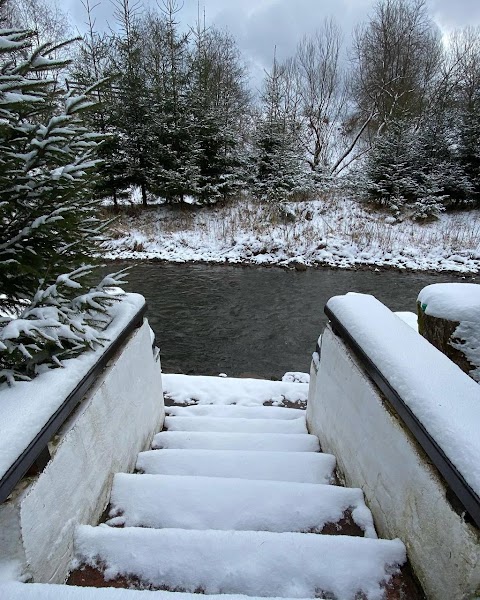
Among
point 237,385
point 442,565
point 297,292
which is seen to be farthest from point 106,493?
point 297,292

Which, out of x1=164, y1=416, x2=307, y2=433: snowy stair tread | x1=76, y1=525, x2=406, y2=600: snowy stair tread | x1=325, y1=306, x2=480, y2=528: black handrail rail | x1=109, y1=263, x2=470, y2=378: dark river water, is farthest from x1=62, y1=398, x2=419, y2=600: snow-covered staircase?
x1=109, y1=263, x2=470, y2=378: dark river water

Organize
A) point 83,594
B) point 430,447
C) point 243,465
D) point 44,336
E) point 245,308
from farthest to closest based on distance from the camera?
point 245,308 → point 243,465 → point 44,336 → point 430,447 → point 83,594

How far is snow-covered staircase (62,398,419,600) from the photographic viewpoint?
113 cm

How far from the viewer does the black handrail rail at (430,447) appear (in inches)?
34.4

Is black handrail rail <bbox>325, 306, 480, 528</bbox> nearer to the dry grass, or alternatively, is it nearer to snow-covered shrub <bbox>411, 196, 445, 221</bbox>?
the dry grass

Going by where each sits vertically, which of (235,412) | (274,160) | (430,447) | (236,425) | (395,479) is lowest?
(235,412)

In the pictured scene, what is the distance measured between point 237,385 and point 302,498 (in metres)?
2.17

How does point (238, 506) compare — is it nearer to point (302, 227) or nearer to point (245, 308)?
point (245, 308)

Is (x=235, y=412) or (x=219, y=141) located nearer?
(x=235, y=412)

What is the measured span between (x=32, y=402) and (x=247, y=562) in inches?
34.2

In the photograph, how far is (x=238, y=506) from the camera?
1.50 metres

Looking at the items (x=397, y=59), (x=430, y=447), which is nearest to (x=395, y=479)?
(x=430, y=447)

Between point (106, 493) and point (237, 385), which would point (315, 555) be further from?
point (237, 385)

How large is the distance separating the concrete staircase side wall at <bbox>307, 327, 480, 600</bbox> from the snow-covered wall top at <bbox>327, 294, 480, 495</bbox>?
0.13 meters
